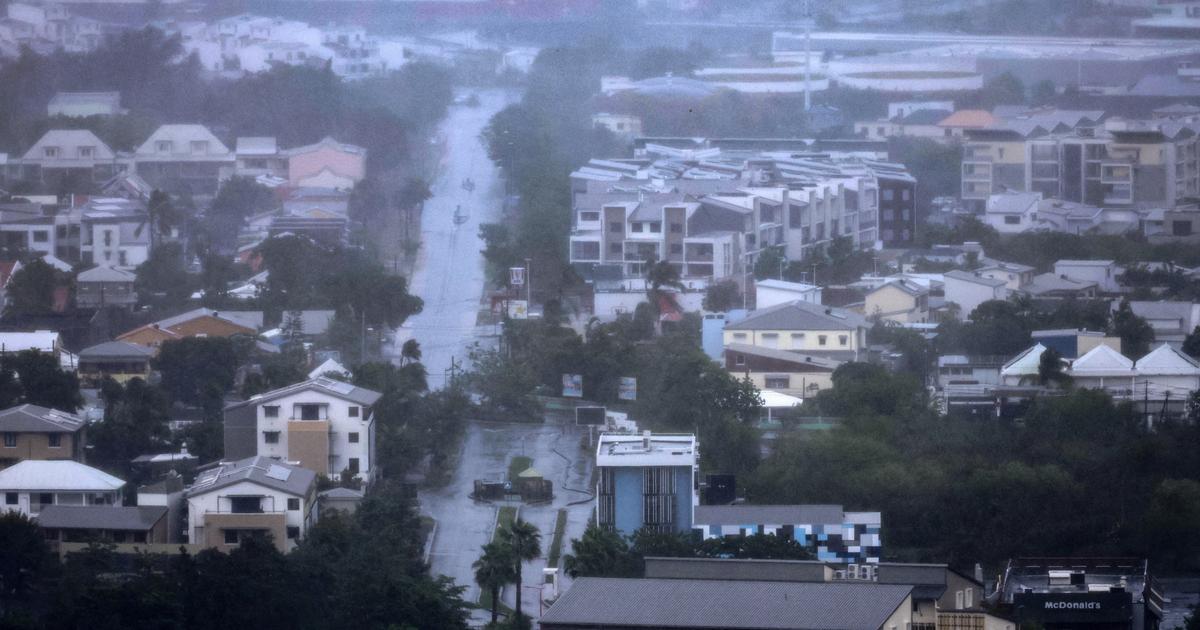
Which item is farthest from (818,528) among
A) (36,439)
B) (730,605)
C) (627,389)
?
(36,439)

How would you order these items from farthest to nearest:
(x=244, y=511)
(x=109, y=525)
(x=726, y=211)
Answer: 1. (x=726, y=211)
2. (x=244, y=511)
3. (x=109, y=525)

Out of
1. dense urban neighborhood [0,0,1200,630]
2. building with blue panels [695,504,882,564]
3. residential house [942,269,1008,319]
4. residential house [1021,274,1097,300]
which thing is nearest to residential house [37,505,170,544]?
dense urban neighborhood [0,0,1200,630]

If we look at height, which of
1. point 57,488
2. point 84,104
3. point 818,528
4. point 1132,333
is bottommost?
point 818,528

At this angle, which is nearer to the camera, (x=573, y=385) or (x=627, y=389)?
(x=627, y=389)

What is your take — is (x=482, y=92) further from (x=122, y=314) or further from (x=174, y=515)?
(x=174, y=515)

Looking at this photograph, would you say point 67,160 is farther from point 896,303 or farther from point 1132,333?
point 1132,333

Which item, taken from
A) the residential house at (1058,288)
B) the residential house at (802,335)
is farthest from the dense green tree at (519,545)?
the residential house at (1058,288)

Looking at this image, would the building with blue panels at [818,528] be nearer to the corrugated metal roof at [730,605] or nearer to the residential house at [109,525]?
the corrugated metal roof at [730,605]

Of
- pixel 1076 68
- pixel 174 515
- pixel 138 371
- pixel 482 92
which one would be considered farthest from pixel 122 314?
pixel 1076 68
